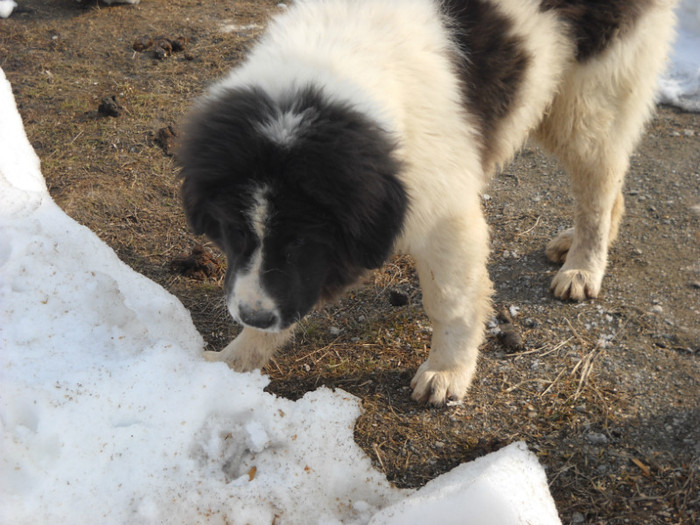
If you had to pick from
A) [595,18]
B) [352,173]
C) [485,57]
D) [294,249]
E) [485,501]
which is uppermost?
[595,18]

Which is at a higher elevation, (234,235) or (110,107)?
(234,235)

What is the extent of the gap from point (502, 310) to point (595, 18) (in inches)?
60.0

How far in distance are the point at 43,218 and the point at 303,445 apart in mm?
1600

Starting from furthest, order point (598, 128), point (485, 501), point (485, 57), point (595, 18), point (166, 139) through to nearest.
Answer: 1. point (166, 139)
2. point (598, 128)
3. point (595, 18)
4. point (485, 57)
5. point (485, 501)

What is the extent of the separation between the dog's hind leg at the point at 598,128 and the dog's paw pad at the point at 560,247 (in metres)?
0.07

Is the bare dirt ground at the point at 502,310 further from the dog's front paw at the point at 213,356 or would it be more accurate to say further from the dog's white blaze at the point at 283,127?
the dog's white blaze at the point at 283,127

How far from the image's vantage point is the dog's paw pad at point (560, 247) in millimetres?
3879

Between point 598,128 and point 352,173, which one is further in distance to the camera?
point 598,128

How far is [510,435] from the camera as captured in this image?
2.78 meters

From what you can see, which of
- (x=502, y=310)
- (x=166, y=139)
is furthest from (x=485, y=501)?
(x=166, y=139)

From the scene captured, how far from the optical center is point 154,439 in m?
2.11

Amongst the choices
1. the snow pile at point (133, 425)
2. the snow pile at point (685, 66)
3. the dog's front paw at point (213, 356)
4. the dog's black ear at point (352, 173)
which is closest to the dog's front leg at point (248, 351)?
the dog's front paw at point (213, 356)

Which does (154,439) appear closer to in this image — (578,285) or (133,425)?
(133,425)

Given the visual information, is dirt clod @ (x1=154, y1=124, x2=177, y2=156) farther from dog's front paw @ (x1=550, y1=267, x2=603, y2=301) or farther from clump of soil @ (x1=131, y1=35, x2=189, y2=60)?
dog's front paw @ (x1=550, y1=267, x2=603, y2=301)
